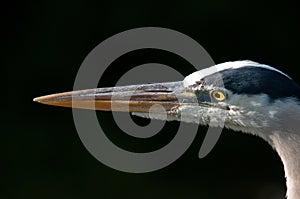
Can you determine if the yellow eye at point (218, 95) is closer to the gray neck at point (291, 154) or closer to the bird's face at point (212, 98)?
the bird's face at point (212, 98)

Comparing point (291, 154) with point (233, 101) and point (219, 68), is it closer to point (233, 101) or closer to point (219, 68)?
point (233, 101)

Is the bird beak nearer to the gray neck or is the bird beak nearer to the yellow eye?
the yellow eye

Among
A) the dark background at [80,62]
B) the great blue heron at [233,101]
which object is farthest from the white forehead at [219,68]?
the dark background at [80,62]

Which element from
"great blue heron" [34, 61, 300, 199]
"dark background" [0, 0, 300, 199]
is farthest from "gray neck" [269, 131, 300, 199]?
"dark background" [0, 0, 300, 199]

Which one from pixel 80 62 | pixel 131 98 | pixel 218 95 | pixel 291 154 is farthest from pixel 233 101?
pixel 80 62

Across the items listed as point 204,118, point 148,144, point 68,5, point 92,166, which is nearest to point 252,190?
point 148,144
